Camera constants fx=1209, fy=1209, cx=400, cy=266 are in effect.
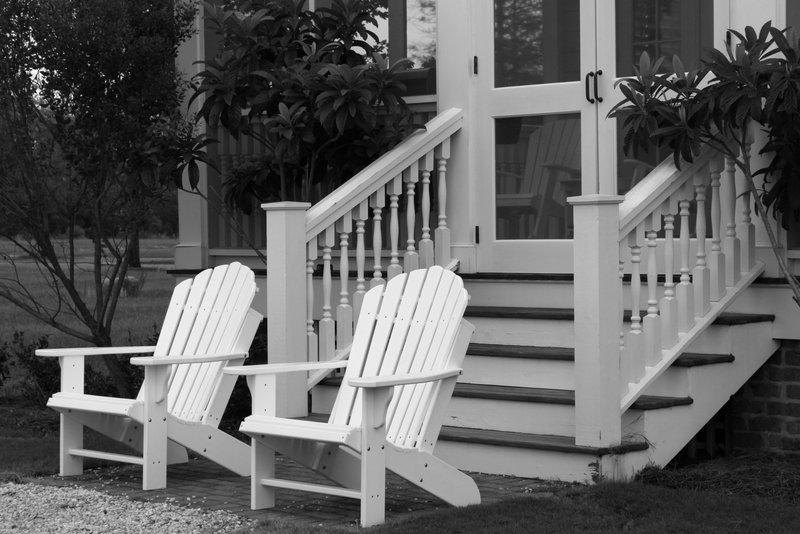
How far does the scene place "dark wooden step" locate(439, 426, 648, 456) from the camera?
5.64 m

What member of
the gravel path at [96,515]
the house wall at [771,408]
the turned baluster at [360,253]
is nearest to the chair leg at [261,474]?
the gravel path at [96,515]

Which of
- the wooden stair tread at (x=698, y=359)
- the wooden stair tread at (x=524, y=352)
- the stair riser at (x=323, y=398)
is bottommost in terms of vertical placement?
the stair riser at (x=323, y=398)

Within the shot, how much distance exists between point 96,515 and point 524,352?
2371 millimetres

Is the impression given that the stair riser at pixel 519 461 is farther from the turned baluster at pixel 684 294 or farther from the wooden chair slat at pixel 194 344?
the wooden chair slat at pixel 194 344

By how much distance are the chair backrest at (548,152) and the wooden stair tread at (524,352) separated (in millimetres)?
1330

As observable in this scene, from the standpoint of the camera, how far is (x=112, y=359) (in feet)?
28.6

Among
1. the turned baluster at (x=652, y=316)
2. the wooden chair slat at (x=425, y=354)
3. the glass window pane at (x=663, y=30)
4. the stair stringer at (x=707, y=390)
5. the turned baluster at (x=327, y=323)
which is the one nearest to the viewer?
the wooden chair slat at (x=425, y=354)

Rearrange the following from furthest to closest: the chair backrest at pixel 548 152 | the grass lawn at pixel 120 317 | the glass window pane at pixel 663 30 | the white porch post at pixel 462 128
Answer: the grass lawn at pixel 120 317 < the white porch post at pixel 462 128 < the chair backrest at pixel 548 152 < the glass window pane at pixel 663 30

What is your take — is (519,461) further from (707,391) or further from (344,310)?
(344,310)

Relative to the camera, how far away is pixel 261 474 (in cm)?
536

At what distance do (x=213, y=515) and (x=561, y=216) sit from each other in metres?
3.30

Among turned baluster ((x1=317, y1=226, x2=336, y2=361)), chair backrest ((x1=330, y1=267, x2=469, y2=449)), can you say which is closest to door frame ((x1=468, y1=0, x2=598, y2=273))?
turned baluster ((x1=317, y1=226, x2=336, y2=361))

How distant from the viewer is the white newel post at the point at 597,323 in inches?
221

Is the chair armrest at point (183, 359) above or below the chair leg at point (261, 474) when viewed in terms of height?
above
